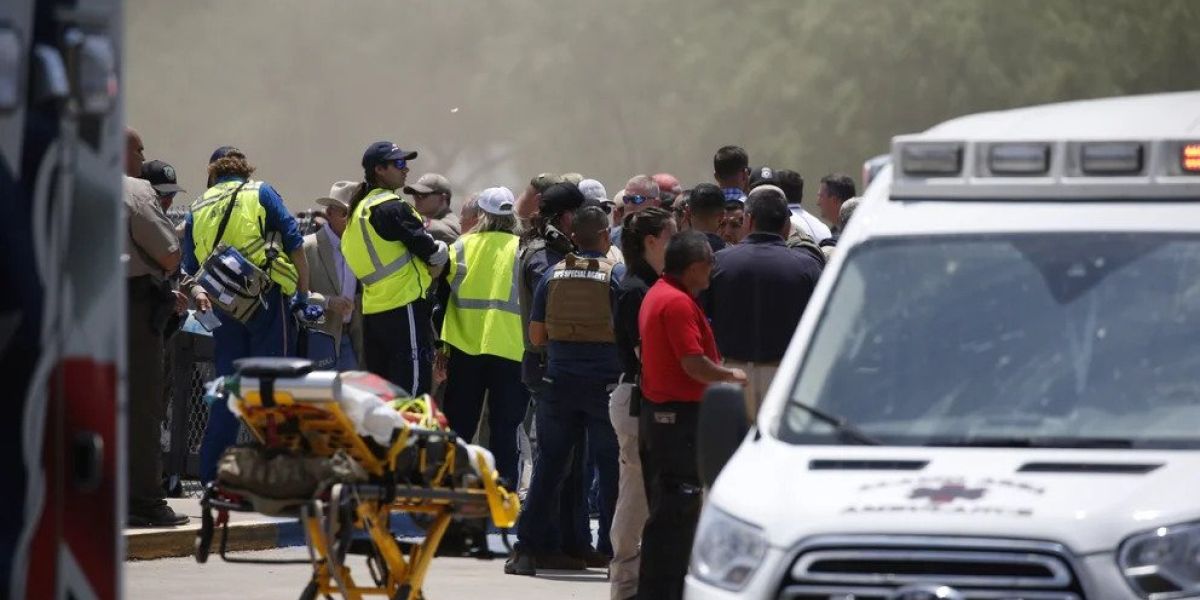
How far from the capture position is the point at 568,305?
12.4 metres

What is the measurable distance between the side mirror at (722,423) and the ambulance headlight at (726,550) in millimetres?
470

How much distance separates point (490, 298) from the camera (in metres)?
14.3

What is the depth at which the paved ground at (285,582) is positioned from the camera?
11.9 meters

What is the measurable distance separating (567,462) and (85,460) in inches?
306

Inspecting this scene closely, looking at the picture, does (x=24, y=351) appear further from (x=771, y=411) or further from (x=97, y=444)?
(x=771, y=411)

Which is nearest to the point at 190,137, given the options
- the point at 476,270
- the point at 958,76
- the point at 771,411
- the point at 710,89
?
the point at 710,89

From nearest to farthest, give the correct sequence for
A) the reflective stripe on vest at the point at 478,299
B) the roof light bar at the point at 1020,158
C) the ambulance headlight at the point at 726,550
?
the ambulance headlight at the point at 726,550, the roof light bar at the point at 1020,158, the reflective stripe on vest at the point at 478,299

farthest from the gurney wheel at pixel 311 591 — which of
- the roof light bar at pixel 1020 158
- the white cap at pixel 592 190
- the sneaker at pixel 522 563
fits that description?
the white cap at pixel 592 190

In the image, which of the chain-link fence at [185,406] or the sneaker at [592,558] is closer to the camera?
the sneaker at [592,558]

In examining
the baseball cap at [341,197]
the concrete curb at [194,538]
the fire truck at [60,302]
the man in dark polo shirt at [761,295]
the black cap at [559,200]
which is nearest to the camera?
the fire truck at [60,302]

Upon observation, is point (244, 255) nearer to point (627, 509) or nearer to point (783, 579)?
point (627, 509)

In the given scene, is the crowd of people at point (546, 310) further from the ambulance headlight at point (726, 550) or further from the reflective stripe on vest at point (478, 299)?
the ambulance headlight at point (726, 550)

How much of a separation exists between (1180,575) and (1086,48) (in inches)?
1840

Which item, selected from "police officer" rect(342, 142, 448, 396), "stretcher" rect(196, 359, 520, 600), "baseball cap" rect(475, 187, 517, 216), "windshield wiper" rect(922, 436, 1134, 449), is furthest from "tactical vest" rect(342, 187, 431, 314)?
"windshield wiper" rect(922, 436, 1134, 449)
